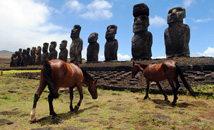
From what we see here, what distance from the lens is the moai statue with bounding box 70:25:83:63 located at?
18500 millimetres

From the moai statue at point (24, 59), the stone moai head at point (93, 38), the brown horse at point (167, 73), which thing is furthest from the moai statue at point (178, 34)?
the moai statue at point (24, 59)

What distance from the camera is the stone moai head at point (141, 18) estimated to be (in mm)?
12398

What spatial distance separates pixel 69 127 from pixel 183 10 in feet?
36.0

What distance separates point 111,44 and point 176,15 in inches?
280

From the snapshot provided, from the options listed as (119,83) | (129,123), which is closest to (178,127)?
(129,123)

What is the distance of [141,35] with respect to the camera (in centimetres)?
1255

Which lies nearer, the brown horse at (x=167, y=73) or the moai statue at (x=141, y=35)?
the brown horse at (x=167, y=73)

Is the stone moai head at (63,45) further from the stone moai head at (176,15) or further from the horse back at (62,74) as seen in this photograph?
the horse back at (62,74)

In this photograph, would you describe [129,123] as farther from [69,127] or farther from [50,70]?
[50,70]

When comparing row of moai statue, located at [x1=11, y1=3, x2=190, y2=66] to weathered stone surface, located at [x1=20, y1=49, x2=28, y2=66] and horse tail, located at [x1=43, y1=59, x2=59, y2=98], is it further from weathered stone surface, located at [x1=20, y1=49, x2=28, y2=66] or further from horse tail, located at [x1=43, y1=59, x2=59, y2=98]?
weathered stone surface, located at [x1=20, y1=49, x2=28, y2=66]

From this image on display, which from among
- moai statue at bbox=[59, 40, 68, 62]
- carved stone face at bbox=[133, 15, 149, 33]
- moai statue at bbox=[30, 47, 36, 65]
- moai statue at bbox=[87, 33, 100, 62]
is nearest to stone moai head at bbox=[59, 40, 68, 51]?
moai statue at bbox=[59, 40, 68, 62]

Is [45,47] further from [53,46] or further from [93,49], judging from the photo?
[93,49]

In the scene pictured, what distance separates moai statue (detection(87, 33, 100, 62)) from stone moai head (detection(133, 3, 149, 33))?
19.0 feet

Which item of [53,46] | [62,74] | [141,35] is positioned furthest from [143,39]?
[53,46]
